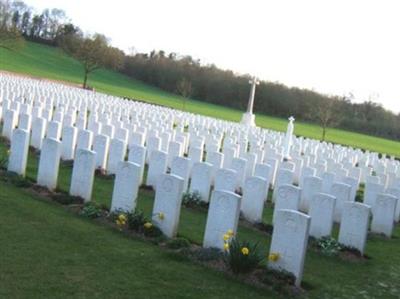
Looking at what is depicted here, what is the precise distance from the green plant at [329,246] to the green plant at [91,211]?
3684 millimetres

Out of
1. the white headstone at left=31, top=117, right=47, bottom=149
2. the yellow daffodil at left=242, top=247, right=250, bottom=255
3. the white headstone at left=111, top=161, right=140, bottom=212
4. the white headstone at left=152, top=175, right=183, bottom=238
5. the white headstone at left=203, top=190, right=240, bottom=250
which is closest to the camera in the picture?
the yellow daffodil at left=242, top=247, right=250, bottom=255

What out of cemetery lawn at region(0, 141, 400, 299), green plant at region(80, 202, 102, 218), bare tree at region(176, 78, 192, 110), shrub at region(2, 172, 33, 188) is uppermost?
bare tree at region(176, 78, 192, 110)

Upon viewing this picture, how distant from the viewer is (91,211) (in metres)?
8.83

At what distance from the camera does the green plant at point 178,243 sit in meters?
7.88

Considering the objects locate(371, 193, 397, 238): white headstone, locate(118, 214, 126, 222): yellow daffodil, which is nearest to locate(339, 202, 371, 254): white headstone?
locate(371, 193, 397, 238): white headstone

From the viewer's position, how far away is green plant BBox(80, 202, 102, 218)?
8789 mm

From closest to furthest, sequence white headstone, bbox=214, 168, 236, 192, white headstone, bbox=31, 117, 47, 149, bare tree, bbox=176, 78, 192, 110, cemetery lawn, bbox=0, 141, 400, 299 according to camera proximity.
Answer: cemetery lawn, bbox=0, 141, 400, 299, white headstone, bbox=214, 168, 236, 192, white headstone, bbox=31, 117, 47, 149, bare tree, bbox=176, 78, 192, 110

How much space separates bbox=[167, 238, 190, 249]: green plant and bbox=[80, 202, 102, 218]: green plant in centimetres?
151

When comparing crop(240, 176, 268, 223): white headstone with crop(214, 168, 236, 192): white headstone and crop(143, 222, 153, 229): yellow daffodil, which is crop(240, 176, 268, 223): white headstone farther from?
crop(143, 222, 153, 229): yellow daffodil

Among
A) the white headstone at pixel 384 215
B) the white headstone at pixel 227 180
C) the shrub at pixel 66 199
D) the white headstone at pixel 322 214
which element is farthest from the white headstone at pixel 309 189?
the shrub at pixel 66 199

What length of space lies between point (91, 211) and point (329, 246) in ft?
12.9

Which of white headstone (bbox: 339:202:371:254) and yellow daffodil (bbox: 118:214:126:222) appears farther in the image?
white headstone (bbox: 339:202:371:254)

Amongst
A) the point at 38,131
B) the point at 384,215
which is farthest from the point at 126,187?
the point at 38,131

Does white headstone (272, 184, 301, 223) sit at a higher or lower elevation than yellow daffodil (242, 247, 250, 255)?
higher
